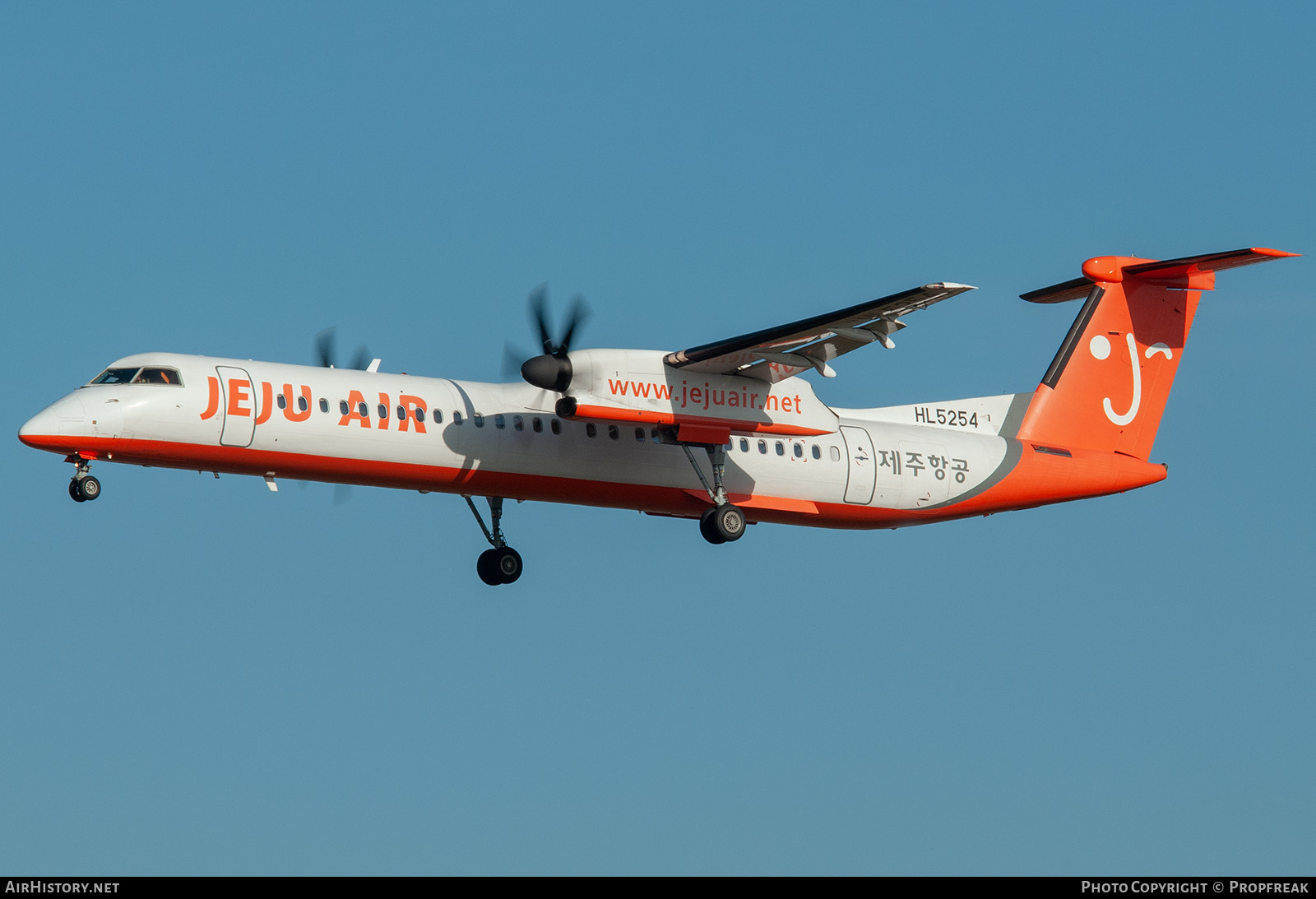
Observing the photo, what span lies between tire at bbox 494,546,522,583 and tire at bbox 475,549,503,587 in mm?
28

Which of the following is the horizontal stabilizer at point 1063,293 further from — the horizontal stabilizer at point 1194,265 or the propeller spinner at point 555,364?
the propeller spinner at point 555,364

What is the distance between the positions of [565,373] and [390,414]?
2.42 meters

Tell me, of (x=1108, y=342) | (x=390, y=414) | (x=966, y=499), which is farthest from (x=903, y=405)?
(x=390, y=414)

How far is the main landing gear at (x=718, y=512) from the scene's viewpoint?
22.6m

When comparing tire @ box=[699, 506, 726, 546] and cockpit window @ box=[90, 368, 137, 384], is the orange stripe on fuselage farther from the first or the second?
cockpit window @ box=[90, 368, 137, 384]

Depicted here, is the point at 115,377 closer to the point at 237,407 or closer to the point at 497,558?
the point at 237,407

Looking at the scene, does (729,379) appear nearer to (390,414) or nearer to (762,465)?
(762,465)

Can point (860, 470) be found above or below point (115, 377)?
below

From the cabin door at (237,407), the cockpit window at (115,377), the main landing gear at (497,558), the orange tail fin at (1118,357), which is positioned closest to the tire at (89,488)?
the cockpit window at (115,377)

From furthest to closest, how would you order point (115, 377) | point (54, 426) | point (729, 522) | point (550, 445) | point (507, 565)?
point (507, 565) → point (729, 522) → point (550, 445) → point (115, 377) → point (54, 426)

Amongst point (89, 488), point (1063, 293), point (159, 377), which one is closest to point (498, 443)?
point (159, 377)

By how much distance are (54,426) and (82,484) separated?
2.59 ft

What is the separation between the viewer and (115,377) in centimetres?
1998

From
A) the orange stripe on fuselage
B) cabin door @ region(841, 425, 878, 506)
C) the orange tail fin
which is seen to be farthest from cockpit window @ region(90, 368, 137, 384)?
the orange tail fin
